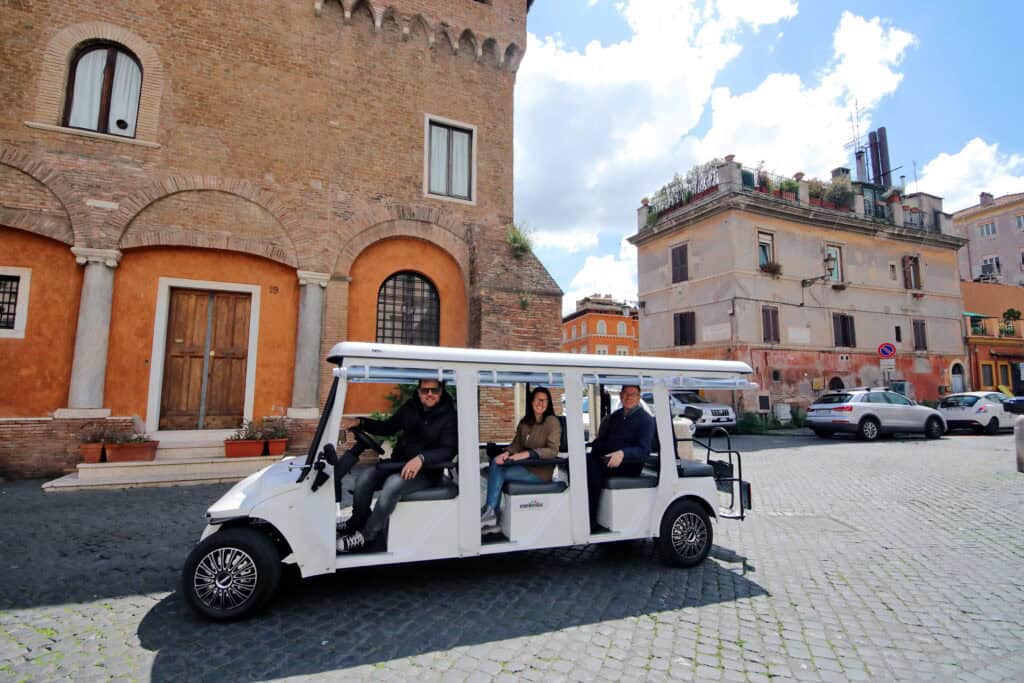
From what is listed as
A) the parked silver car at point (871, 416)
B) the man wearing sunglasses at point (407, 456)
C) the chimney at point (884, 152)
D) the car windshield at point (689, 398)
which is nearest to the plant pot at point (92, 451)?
the man wearing sunglasses at point (407, 456)

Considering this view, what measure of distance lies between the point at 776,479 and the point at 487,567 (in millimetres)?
6884

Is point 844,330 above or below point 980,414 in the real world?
above

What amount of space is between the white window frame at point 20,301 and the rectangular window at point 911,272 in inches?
1263

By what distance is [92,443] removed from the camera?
8.28m

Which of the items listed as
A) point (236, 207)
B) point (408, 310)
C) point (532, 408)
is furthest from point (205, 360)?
→ point (532, 408)

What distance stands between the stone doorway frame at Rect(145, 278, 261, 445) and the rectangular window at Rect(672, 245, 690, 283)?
752 inches

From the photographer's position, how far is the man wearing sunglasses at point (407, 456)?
3.94 meters

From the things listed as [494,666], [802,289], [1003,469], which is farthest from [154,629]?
[802,289]

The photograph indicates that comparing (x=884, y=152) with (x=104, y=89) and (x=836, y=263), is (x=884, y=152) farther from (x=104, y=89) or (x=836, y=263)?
(x=104, y=89)

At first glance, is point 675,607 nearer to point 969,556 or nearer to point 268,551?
point 268,551

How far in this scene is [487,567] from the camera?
15.5ft

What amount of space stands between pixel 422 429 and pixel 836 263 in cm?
2491

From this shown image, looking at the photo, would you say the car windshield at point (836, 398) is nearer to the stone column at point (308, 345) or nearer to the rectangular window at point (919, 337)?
the rectangular window at point (919, 337)

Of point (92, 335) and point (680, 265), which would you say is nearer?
point (92, 335)
